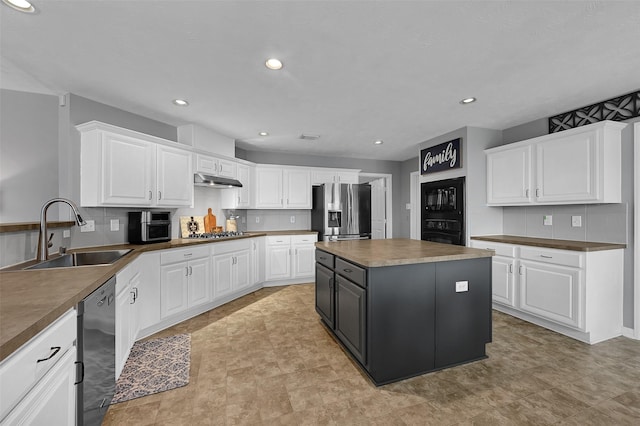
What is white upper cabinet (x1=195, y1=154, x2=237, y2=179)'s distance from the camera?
3.58m

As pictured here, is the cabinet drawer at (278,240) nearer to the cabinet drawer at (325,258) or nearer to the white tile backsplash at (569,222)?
the cabinet drawer at (325,258)

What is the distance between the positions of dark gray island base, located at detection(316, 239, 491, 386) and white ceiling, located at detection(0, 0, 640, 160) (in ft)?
4.98

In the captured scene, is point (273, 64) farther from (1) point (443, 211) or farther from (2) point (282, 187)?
(1) point (443, 211)

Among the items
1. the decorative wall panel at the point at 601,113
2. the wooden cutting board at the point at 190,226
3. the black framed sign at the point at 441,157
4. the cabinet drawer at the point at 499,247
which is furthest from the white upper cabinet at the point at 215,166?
the decorative wall panel at the point at 601,113

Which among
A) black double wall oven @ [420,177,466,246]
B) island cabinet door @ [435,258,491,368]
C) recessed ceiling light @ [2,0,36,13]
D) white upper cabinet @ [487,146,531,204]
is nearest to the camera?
recessed ceiling light @ [2,0,36,13]

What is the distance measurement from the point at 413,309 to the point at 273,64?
2.18m

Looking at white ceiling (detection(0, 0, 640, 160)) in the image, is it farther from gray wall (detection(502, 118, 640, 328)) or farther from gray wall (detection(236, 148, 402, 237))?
gray wall (detection(236, 148, 402, 237))

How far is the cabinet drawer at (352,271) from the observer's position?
6.43 ft

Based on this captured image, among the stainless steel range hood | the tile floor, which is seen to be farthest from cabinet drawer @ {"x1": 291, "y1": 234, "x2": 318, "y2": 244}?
the tile floor

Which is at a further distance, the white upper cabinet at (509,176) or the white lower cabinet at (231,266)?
the white lower cabinet at (231,266)

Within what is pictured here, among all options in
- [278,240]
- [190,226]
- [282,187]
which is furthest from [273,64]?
[278,240]

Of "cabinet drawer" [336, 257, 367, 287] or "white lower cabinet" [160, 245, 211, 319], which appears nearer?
"cabinet drawer" [336, 257, 367, 287]

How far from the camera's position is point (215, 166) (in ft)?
12.5

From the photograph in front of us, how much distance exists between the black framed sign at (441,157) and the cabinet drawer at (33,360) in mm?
4141
